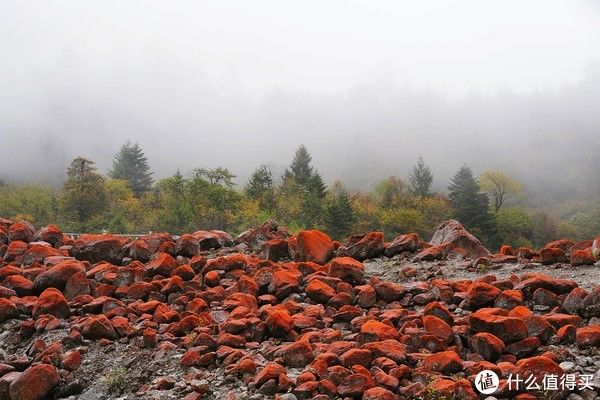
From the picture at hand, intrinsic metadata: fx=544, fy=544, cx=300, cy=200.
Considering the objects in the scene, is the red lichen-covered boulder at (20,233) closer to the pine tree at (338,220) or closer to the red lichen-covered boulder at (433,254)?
the red lichen-covered boulder at (433,254)

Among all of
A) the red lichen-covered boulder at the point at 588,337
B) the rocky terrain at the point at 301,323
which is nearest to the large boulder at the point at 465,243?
the rocky terrain at the point at 301,323

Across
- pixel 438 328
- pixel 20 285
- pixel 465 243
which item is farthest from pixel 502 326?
pixel 20 285

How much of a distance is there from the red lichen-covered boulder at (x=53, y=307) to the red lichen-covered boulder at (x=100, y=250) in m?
3.29

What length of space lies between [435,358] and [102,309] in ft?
20.1

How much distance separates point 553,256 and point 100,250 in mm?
10328

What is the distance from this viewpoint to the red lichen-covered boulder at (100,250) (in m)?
13.2

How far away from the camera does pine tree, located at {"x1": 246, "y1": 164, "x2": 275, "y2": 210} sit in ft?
211

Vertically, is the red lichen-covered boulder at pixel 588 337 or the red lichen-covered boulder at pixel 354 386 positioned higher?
the red lichen-covered boulder at pixel 588 337

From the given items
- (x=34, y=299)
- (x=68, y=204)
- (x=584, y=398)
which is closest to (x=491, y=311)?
(x=584, y=398)

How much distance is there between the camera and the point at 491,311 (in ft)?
26.1

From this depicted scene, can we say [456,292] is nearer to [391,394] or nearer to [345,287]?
[345,287]

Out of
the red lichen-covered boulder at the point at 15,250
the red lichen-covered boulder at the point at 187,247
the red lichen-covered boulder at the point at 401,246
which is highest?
the red lichen-covered boulder at the point at 15,250

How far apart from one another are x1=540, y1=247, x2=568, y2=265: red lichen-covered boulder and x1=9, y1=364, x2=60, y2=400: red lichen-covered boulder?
9.44m

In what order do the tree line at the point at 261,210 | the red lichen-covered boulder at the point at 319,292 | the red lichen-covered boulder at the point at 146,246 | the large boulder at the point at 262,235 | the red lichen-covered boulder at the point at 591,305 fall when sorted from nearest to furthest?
the red lichen-covered boulder at the point at 591,305
the red lichen-covered boulder at the point at 319,292
the red lichen-covered boulder at the point at 146,246
the large boulder at the point at 262,235
the tree line at the point at 261,210
